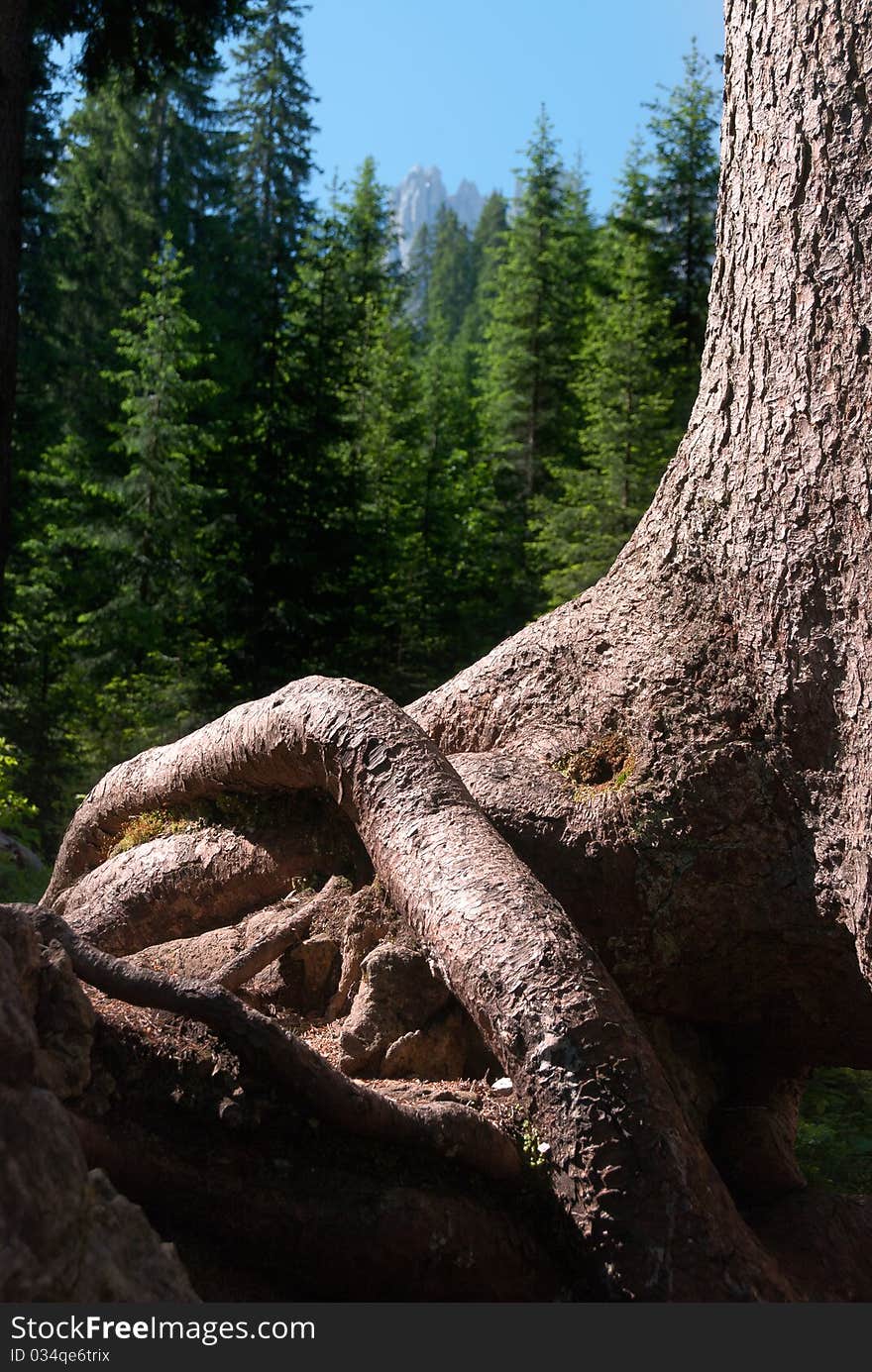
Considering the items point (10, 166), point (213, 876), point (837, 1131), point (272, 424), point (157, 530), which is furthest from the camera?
point (157, 530)

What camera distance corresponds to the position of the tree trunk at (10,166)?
7.08 meters

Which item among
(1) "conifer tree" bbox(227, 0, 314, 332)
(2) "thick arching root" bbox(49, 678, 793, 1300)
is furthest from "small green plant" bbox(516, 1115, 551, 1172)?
(1) "conifer tree" bbox(227, 0, 314, 332)

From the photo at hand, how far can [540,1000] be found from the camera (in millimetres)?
2902

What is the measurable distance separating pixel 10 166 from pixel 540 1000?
667 centimetres

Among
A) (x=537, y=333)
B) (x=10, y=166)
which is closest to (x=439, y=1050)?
(x=10, y=166)

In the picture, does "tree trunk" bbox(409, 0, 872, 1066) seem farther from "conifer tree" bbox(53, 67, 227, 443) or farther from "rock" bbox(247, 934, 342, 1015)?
"conifer tree" bbox(53, 67, 227, 443)

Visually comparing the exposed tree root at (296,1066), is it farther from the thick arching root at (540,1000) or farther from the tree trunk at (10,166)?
the tree trunk at (10,166)

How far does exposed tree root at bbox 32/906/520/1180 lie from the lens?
2572 mm

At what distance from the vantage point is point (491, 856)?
3287 mm

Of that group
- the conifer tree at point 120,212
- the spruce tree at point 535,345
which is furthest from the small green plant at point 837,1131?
the spruce tree at point 535,345

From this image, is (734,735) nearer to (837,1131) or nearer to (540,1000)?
(540,1000)

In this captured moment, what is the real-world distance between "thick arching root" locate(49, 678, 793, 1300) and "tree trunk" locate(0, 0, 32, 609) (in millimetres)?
4572

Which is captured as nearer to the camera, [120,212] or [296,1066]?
[296,1066]

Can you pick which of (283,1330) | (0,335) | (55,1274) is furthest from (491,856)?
(0,335)
